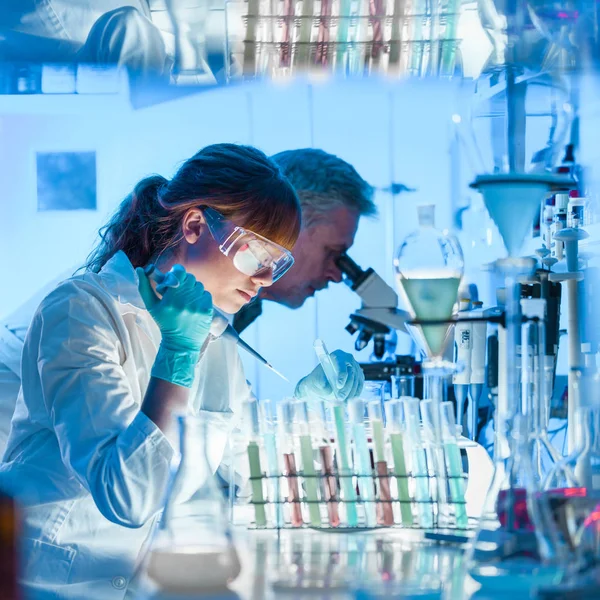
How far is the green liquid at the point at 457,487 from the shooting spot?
1534mm

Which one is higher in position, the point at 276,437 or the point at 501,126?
the point at 501,126

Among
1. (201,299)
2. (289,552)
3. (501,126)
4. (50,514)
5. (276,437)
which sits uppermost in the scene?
(501,126)

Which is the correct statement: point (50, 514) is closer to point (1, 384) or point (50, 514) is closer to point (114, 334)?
point (114, 334)

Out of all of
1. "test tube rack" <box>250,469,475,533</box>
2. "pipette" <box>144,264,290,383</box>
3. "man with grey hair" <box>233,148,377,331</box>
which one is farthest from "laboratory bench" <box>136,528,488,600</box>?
"man with grey hair" <box>233,148,377,331</box>

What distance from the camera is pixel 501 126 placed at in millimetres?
1305

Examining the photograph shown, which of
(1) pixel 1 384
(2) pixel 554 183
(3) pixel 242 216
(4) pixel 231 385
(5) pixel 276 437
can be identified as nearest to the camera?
(2) pixel 554 183

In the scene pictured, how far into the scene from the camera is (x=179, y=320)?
5.81 feet

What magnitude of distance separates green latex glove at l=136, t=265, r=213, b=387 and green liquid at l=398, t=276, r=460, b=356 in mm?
492

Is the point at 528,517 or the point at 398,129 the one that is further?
the point at 398,129

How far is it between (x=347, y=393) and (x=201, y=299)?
0.55m

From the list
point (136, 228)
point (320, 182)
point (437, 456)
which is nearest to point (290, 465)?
point (437, 456)

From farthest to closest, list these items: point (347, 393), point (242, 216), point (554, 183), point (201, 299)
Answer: point (347, 393) → point (242, 216) → point (201, 299) → point (554, 183)

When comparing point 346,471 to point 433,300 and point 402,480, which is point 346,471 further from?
point 433,300

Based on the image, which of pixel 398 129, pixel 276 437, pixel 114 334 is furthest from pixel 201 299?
pixel 398 129
